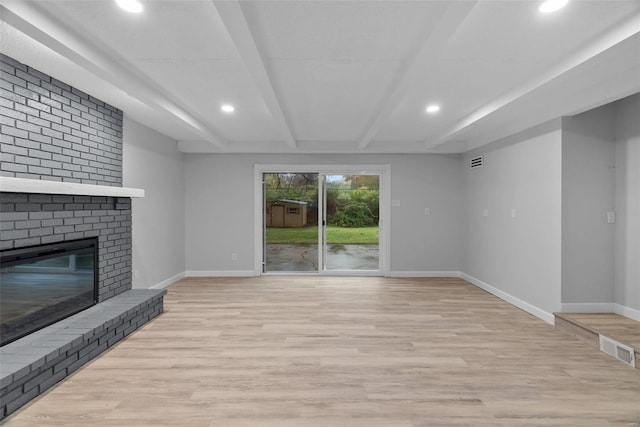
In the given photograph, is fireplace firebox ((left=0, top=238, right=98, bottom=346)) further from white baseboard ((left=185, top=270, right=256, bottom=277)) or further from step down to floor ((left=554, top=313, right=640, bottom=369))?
step down to floor ((left=554, top=313, right=640, bottom=369))

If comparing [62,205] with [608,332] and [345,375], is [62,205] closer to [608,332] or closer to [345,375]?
[345,375]

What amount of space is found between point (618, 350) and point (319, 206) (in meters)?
4.34

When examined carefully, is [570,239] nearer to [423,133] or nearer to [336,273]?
[423,133]

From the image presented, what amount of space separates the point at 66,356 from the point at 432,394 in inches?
104

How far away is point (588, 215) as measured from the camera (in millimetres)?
3533

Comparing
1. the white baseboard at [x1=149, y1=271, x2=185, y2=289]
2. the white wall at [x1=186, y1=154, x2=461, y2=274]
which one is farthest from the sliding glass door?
the white baseboard at [x1=149, y1=271, x2=185, y2=289]

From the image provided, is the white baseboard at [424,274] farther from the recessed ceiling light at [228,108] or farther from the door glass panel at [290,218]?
the recessed ceiling light at [228,108]

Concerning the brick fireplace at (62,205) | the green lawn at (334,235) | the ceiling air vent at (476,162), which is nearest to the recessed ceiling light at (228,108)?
the brick fireplace at (62,205)

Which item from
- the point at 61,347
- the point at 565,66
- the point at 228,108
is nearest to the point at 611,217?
the point at 565,66

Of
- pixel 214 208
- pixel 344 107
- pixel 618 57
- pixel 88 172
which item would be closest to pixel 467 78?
pixel 618 57

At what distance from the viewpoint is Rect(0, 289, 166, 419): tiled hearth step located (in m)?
2.01

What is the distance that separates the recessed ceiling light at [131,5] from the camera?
5.96 feet

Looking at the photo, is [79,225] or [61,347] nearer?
[61,347]

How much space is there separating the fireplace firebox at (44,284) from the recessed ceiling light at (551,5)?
3872mm
